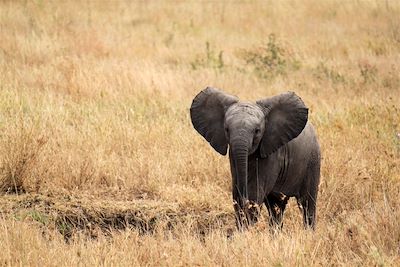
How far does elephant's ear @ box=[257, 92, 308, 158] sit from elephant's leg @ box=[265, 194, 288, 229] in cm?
88

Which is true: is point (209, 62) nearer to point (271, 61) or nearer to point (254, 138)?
point (271, 61)

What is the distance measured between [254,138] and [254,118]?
15 cm

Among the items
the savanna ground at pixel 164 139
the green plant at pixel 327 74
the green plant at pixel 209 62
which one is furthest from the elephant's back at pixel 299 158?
the green plant at pixel 209 62

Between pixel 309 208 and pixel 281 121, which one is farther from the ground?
pixel 281 121

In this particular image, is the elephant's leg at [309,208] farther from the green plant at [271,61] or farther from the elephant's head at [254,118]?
the green plant at [271,61]

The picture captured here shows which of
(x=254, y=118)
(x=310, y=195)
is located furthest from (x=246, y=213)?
(x=310, y=195)

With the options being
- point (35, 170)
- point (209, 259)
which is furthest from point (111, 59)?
point (209, 259)

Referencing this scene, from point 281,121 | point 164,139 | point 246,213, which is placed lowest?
point 164,139

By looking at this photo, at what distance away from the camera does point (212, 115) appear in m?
5.80

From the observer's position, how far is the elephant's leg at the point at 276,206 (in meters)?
6.47

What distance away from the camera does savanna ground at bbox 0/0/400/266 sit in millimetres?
5266

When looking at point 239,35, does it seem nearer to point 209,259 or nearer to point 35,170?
point 35,170

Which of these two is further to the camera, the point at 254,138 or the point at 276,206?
the point at 276,206

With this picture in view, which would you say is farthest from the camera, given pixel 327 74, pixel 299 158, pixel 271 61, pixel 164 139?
pixel 271 61
